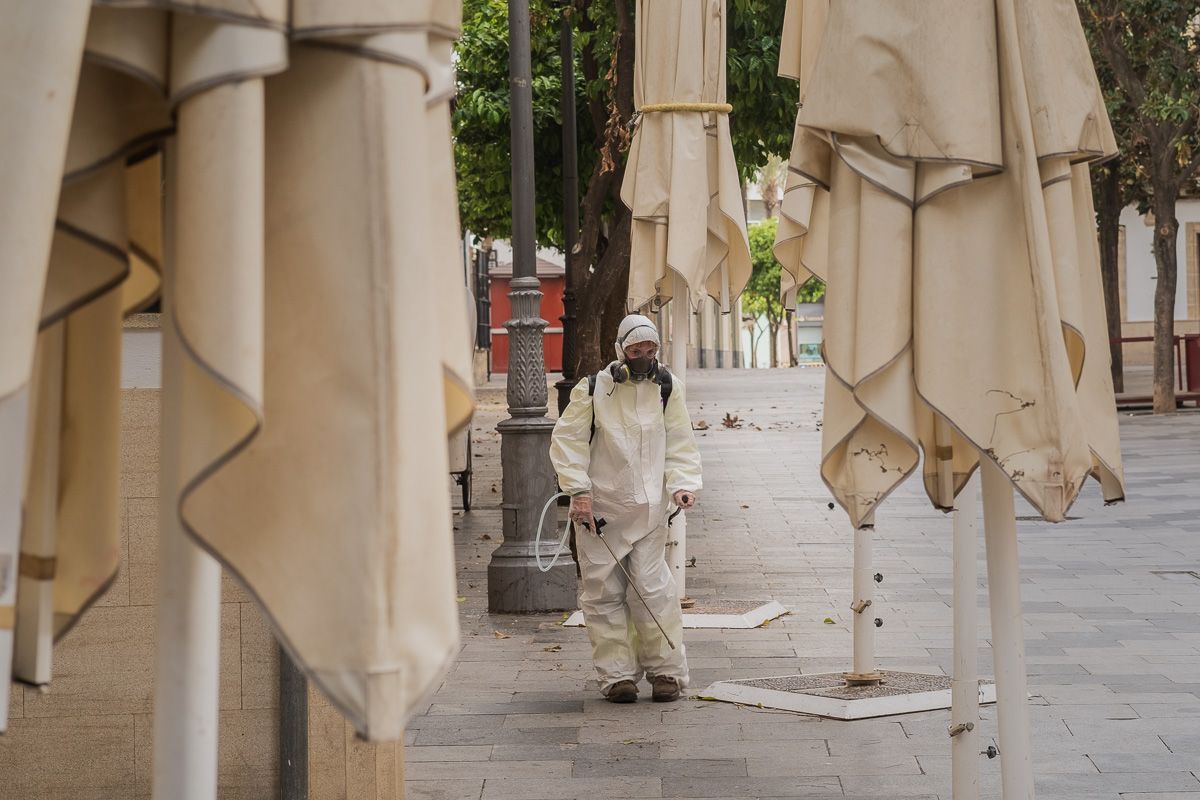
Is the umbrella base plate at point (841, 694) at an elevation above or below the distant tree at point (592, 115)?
below

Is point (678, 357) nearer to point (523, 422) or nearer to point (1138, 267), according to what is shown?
point (523, 422)

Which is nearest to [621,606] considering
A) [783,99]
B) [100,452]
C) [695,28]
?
[695,28]

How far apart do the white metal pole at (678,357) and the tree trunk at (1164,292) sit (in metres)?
18.0

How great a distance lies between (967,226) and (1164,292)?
78.4 feet

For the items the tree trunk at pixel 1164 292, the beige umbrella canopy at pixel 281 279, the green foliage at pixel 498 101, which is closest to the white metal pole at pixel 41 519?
the beige umbrella canopy at pixel 281 279

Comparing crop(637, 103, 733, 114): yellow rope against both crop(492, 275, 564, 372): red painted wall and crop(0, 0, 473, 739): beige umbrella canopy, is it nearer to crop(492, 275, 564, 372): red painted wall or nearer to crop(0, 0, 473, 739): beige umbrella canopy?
crop(0, 0, 473, 739): beige umbrella canopy

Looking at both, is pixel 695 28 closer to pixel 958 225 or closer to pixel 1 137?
pixel 958 225

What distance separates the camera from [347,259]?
6.95 ft

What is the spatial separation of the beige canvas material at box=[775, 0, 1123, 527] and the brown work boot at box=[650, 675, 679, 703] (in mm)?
3831

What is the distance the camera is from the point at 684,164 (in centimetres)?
986

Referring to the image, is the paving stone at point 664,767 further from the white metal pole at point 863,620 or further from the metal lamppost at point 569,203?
the metal lamppost at point 569,203

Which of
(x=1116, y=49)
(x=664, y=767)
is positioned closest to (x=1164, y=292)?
(x=1116, y=49)

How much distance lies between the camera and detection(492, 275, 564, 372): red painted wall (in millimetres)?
55781

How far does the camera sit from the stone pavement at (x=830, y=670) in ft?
21.1
